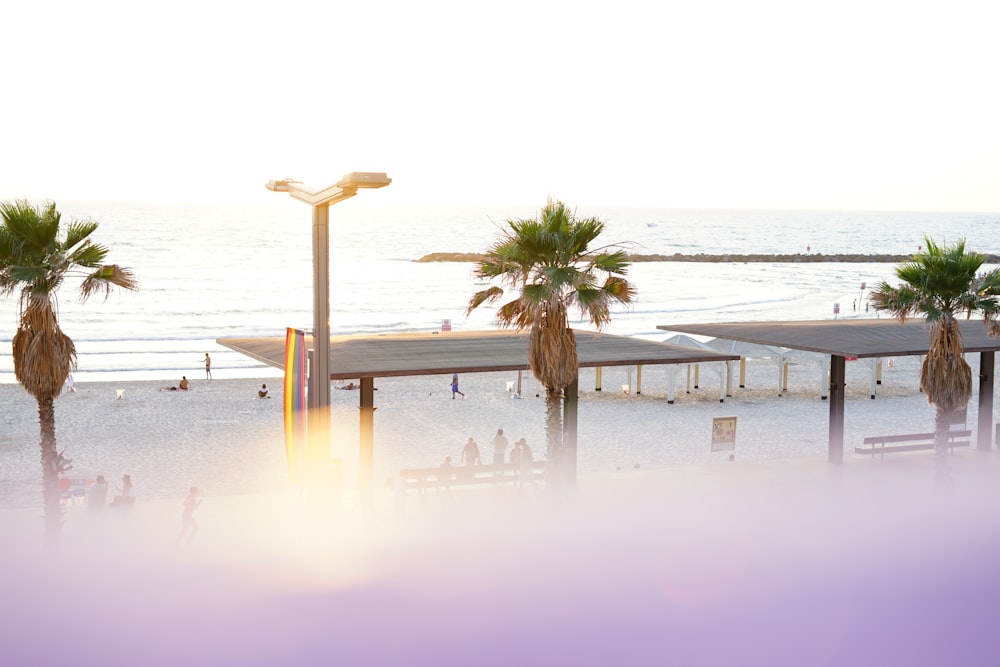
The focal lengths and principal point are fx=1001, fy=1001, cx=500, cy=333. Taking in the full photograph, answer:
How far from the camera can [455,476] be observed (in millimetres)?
17359

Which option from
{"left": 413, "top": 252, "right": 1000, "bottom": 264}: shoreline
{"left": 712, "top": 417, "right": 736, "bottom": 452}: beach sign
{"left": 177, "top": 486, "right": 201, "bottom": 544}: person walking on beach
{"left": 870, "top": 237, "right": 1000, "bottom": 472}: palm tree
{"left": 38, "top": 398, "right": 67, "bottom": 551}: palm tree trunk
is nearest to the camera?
{"left": 38, "top": 398, "right": 67, "bottom": 551}: palm tree trunk

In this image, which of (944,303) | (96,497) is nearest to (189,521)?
(96,497)

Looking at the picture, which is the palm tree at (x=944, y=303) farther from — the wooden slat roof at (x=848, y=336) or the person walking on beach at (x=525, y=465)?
the person walking on beach at (x=525, y=465)

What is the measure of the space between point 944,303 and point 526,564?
27.6 ft

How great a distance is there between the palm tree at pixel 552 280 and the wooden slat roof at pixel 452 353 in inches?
30.9

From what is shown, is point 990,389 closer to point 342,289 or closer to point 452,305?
point 452,305

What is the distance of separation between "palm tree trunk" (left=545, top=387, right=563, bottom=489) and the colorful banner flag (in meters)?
5.42

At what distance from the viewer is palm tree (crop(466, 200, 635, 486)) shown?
46.7ft

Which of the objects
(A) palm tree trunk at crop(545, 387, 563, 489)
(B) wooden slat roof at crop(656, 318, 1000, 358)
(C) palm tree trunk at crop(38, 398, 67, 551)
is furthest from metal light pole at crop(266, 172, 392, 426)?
(B) wooden slat roof at crop(656, 318, 1000, 358)

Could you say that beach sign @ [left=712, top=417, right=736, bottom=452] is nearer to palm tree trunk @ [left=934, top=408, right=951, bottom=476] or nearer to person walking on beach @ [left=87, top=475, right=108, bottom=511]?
palm tree trunk @ [left=934, top=408, right=951, bottom=476]

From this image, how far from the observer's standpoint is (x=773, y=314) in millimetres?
68625

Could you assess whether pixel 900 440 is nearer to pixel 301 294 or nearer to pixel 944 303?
pixel 944 303

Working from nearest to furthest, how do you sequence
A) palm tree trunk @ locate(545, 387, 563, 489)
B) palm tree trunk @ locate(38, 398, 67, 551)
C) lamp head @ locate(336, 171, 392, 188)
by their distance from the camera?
lamp head @ locate(336, 171, 392, 188)
palm tree trunk @ locate(38, 398, 67, 551)
palm tree trunk @ locate(545, 387, 563, 489)

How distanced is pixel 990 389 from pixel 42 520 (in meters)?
16.8
